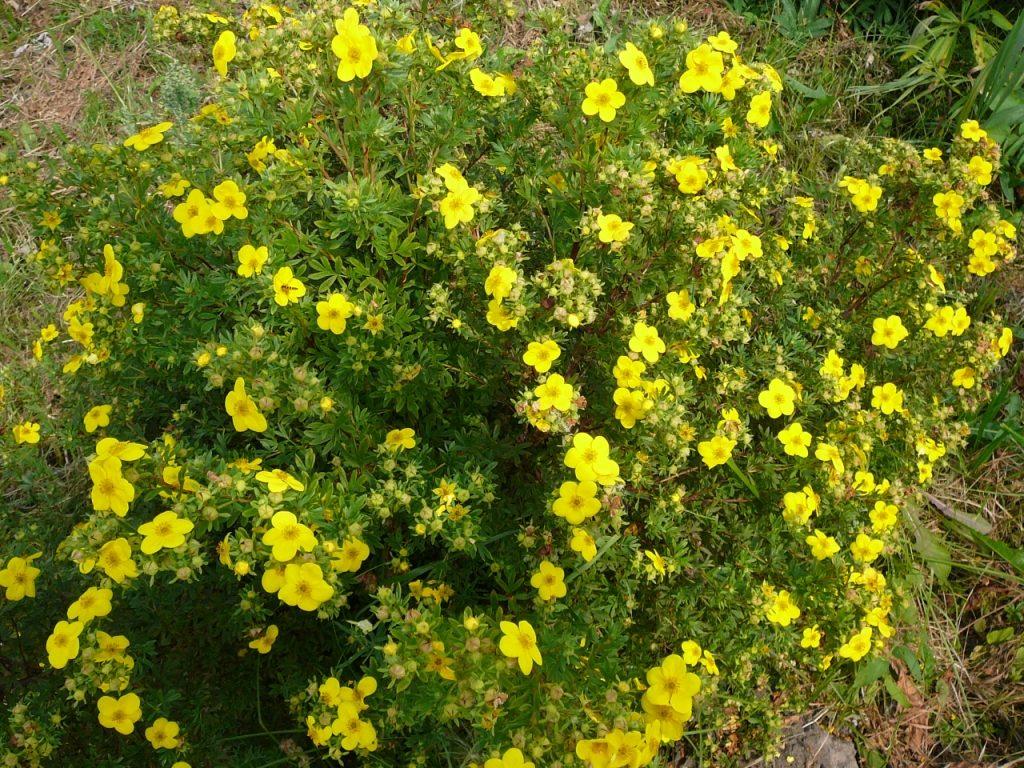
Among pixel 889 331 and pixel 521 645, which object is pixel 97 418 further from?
pixel 889 331

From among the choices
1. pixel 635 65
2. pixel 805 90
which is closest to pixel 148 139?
pixel 635 65

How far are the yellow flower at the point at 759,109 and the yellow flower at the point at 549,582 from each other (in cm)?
172

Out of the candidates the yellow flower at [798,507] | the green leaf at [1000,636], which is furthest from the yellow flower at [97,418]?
the green leaf at [1000,636]

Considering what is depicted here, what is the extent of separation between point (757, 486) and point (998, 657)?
4.95 ft

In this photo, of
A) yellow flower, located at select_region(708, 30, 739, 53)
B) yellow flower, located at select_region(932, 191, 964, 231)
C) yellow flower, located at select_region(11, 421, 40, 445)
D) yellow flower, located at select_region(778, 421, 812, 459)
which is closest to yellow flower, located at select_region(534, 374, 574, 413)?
yellow flower, located at select_region(778, 421, 812, 459)

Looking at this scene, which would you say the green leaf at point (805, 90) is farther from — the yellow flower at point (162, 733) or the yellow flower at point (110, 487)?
the yellow flower at point (162, 733)

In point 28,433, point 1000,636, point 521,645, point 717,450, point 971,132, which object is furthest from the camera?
point 1000,636

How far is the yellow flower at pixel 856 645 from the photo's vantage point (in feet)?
8.74

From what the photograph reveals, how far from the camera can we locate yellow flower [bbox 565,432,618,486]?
6.68ft

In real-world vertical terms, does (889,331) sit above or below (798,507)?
above

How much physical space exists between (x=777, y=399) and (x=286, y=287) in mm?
1686

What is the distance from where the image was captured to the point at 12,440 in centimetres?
312

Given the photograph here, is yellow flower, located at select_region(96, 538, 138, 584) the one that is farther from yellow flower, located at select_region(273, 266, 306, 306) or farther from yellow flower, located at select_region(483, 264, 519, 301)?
yellow flower, located at select_region(483, 264, 519, 301)

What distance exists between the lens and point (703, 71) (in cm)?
241
